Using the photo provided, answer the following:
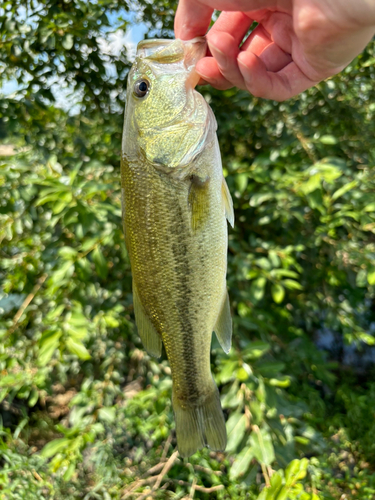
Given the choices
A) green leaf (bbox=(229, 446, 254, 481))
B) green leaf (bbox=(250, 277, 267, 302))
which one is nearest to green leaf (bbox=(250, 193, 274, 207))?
green leaf (bbox=(250, 277, 267, 302))

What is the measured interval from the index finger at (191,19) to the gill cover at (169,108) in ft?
0.17

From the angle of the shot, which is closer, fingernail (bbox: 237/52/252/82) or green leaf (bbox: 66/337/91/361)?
fingernail (bbox: 237/52/252/82)

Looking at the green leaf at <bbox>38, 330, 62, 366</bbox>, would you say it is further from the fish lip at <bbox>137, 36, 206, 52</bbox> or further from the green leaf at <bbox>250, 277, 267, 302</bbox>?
the fish lip at <bbox>137, 36, 206, 52</bbox>

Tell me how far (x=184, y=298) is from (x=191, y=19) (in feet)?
3.36

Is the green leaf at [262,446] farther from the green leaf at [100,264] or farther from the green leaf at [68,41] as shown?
the green leaf at [68,41]

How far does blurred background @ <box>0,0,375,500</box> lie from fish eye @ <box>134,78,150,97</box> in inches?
26.2

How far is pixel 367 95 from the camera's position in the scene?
2.77 metres

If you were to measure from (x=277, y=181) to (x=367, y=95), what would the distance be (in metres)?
1.20

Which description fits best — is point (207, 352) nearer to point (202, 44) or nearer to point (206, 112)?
point (206, 112)

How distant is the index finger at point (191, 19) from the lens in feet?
4.20

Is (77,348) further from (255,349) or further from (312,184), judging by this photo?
(312,184)

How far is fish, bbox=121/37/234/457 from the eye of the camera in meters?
1.27

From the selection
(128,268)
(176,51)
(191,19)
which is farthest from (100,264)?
(191,19)

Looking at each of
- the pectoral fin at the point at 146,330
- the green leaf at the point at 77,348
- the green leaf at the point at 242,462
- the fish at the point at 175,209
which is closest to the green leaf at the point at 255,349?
the green leaf at the point at 242,462
